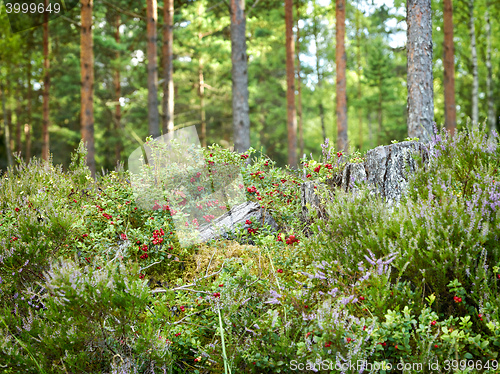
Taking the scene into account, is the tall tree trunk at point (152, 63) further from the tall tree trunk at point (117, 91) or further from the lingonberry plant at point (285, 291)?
the lingonberry plant at point (285, 291)

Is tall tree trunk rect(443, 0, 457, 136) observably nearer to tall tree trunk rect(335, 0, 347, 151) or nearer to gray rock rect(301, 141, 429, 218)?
tall tree trunk rect(335, 0, 347, 151)

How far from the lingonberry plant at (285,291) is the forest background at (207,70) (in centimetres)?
1265

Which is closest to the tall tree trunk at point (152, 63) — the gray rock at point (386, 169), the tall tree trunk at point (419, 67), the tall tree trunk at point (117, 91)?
the tall tree trunk at point (117, 91)

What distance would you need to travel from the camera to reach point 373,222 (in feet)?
11.1

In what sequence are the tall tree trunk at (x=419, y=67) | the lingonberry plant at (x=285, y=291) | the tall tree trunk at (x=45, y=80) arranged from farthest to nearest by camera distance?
the tall tree trunk at (x=45, y=80), the tall tree trunk at (x=419, y=67), the lingonberry plant at (x=285, y=291)

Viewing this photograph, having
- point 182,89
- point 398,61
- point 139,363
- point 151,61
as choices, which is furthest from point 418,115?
point 398,61

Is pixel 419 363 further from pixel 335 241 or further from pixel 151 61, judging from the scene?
pixel 151 61

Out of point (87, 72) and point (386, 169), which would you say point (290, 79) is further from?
point (386, 169)

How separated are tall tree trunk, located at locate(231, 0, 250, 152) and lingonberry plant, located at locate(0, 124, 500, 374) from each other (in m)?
5.95

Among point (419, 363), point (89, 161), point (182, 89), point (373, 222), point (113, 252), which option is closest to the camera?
point (419, 363)

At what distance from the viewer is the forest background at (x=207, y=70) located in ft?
58.7

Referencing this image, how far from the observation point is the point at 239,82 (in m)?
10.2

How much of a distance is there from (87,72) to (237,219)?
27.9 ft

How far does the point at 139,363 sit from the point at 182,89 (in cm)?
2237
